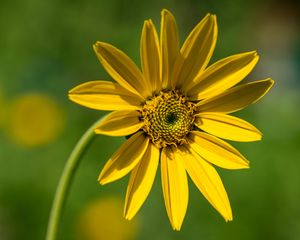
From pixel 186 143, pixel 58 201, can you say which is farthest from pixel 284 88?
pixel 58 201

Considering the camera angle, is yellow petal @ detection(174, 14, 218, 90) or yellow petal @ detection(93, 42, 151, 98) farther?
yellow petal @ detection(174, 14, 218, 90)

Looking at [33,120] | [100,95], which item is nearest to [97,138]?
[33,120]

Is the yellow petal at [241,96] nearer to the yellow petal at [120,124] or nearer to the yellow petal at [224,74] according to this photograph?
the yellow petal at [224,74]

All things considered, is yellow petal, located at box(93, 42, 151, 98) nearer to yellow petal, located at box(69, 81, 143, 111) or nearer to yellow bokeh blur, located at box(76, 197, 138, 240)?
yellow petal, located at box(69, 81, 143, 111)

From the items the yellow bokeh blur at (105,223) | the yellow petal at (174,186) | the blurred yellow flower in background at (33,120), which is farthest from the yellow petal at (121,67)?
the blurred yellow flower in background at (33,120)

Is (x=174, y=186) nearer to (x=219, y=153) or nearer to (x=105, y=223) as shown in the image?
(x=219, y=153)

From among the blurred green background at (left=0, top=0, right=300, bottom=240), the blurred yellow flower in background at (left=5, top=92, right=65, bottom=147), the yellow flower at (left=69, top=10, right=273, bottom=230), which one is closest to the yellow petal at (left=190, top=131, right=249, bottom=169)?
the yellow flower at (left=69, top=10, right=273, bottom=230)
